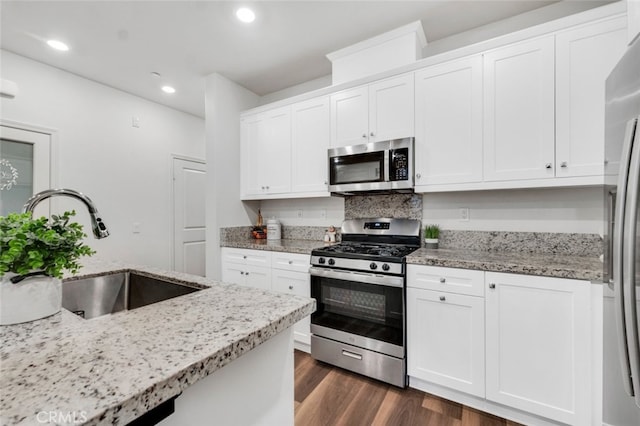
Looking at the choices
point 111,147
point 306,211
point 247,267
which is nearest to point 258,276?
point 247,267

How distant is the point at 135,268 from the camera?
1366 millimetres

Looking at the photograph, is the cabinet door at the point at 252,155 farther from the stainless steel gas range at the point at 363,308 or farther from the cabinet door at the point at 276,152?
the stainless steel gas range at the point at 363,308

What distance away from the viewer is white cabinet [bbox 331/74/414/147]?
2234mm

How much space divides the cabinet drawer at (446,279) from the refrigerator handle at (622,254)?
759mm

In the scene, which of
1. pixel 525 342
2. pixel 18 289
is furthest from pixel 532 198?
pixel 18 289

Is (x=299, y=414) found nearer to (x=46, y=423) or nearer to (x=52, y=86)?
(x=46, y=423)

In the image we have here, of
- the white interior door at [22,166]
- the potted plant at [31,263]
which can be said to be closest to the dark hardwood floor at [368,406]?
the potted plant at [31,263]

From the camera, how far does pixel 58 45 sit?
98.0 inches

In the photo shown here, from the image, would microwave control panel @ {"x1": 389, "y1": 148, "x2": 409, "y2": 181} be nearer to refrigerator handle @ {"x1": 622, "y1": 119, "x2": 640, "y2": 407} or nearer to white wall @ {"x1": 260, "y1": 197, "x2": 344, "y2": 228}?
white wall @ {"x1": 260, "y1": 197, "x2": 344, "y2": 228}

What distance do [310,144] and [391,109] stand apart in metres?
0.84

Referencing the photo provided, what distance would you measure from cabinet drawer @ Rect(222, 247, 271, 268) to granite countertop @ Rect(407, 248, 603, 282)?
1.34m

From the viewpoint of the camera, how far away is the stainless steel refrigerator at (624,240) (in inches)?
33.6

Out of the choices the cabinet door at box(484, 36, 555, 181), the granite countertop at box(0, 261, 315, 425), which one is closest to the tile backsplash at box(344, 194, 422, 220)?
the cabinet door at box(484, 36, 555, 181)

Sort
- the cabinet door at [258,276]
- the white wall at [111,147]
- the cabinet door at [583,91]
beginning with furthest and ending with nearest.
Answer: the white wall at [111,147] < the cabinet door at [258,276] < the cabinet door at [583,91]
